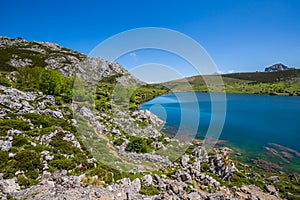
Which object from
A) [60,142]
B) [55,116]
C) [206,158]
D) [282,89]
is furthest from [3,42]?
[282,89]

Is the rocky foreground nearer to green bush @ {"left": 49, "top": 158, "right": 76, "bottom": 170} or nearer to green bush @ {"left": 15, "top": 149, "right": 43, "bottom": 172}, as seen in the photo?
green bush @ {"left": 49, "top": 158, "right": 76, "bottom": 170}

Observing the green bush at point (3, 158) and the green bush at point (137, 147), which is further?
the green bush at point (137, 147)

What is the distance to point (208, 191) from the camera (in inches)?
699

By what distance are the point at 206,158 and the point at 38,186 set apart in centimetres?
1951

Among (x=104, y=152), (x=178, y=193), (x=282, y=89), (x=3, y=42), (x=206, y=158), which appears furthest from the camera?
(x=282, y=89)

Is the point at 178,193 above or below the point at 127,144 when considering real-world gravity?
below

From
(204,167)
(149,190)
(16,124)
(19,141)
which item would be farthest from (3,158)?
(204,167)

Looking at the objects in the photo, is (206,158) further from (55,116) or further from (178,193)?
(55,116)

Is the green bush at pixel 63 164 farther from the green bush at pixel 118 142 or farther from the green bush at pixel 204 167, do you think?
the green bush at pixel 204 167

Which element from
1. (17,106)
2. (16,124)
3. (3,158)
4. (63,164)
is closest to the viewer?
(3,158)

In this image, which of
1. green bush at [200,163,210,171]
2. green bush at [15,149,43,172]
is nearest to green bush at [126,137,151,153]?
green bush at [200,163,210,171]

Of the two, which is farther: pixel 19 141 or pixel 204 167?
pixel 204 167

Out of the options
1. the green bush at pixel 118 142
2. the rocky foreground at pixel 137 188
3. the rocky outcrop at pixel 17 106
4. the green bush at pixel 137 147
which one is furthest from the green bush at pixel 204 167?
the rocky outcrop at pixel 17 106

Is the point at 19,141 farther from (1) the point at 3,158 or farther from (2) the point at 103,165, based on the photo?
(2) the point at 103,165
